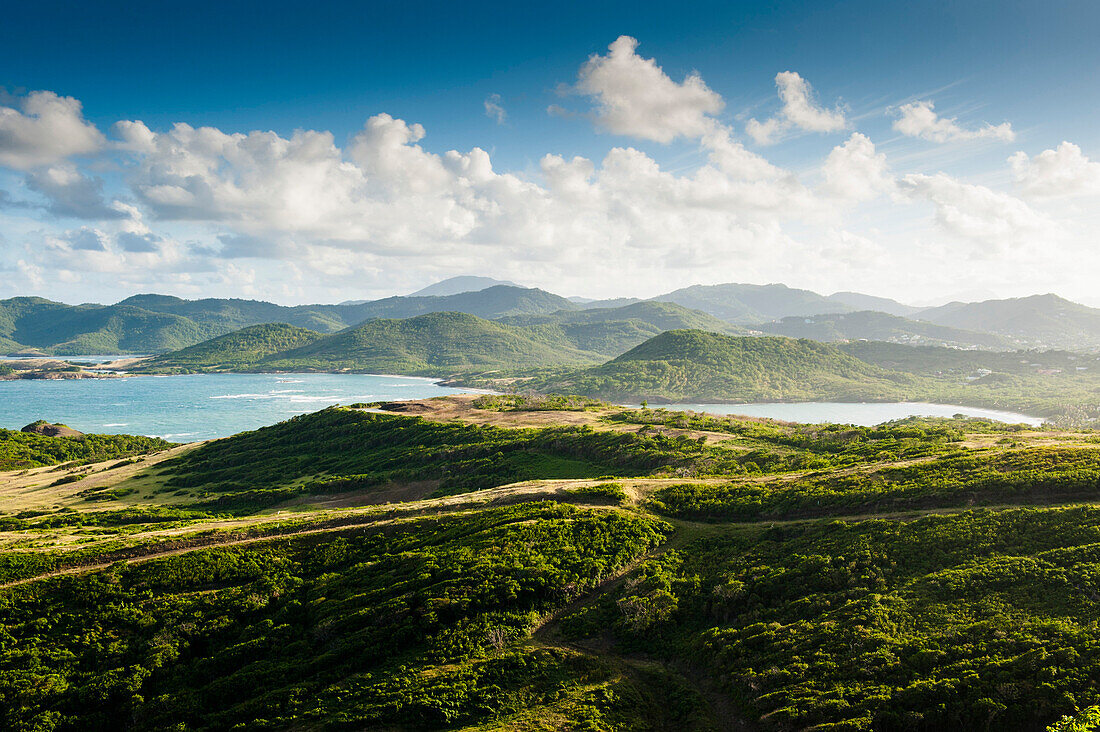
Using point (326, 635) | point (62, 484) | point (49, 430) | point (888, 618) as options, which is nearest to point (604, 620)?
point (888, 618)

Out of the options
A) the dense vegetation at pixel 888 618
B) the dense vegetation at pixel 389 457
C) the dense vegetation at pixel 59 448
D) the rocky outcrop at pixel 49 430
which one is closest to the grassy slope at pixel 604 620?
the dense vegetation at pixel 888 618

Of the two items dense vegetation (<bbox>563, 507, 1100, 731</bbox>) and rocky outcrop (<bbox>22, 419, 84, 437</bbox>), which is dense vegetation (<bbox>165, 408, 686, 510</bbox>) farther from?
rocky outcrop (<bbox>22, 419, 84, 437</bbox>)

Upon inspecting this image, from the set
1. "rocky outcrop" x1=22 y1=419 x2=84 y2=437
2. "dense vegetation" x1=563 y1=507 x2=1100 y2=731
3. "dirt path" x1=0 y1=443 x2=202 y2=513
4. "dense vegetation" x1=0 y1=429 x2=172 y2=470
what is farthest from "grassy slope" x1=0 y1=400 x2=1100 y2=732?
"rocky outcrop" x1=22 y1=419 x2=84 y2=437

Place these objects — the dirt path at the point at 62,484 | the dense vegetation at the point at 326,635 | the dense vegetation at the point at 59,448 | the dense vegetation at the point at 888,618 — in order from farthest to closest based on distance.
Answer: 1. the dense vegetation at the point at 59,448
2. the dirt path at the point at 62,484
3. the dense vegetation at the point at 326,635
4. the dense vegetation at the point at 888,618

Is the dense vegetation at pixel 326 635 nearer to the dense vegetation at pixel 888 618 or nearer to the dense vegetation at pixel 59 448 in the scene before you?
the dense vegetation at pixel 888 618

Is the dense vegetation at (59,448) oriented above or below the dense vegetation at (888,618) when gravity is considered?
below

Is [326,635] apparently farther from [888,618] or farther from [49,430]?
[49,430]
